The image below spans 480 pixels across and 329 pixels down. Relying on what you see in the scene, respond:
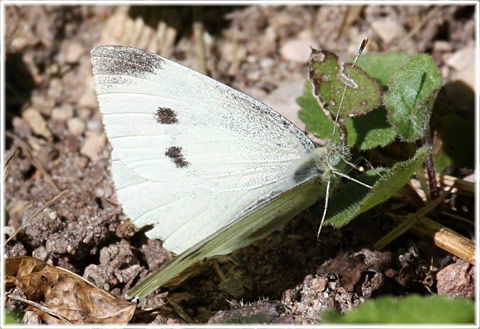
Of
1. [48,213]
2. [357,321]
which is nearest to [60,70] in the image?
[48,213]

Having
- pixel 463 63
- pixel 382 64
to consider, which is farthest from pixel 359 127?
pixel 463 63

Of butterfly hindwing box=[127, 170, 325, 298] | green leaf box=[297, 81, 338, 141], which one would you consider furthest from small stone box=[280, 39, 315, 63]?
butterfly hindwing box=[127, 170, 325, 298]

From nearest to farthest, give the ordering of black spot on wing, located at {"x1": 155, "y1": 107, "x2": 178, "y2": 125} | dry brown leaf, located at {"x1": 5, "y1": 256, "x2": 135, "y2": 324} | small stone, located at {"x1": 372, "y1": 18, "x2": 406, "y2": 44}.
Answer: dry brown leaf, located at {"x1": 5, "y1": 256, "x2": 135, "y2": 324}
black spot on wing, located at {"x1": 155, "y1": 107, "x2": 178, "y2": 125}
small stone, located at {"x1": 372, "y1": 18, "x2": 406, "y2": 44}

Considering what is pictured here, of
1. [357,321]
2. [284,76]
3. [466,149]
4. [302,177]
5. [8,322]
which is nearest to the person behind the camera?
[357,321]

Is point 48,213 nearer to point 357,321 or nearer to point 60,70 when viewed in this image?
point 60,70

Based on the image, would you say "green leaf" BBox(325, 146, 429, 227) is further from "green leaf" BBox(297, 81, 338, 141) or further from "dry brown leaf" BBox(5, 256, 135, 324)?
"dry brown leaf" BBox(5, 256, 135, 324)

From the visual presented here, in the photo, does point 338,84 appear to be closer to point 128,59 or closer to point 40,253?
point 128,59
